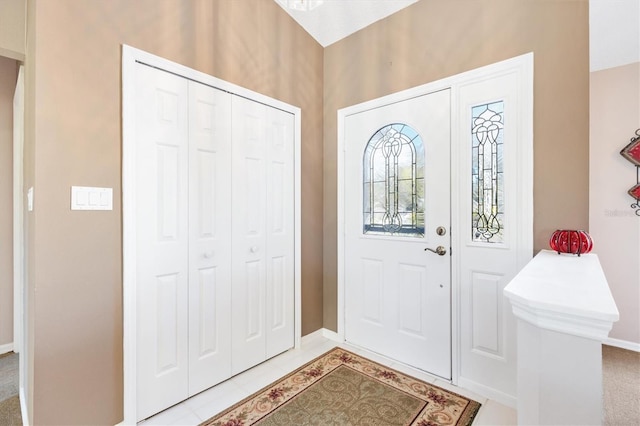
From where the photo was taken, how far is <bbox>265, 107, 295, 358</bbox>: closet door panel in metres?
2.38

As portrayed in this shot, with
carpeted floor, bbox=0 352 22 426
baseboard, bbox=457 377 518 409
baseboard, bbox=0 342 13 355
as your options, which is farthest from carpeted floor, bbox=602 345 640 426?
baseboard, bbox=0 342 13 355

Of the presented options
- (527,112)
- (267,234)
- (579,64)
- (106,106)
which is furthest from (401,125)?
(106,106)

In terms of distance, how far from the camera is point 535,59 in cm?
176

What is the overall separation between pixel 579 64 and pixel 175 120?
2.38m

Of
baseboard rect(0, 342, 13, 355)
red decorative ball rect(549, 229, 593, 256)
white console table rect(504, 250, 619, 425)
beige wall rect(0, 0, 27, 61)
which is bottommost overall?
baseboard rect(0, 342, 13, 355)

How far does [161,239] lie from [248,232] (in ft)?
2.05

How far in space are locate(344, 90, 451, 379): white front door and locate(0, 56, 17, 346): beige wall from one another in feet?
9.72

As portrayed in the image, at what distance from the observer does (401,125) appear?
2.34 m

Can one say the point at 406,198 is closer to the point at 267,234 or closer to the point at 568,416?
the point at 267,234

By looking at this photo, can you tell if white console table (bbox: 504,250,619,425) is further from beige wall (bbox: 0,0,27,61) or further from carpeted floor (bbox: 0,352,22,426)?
beige wall (bbox: 0,0,27,61)

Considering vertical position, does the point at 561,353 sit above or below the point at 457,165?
below

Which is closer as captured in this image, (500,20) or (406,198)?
(500,20)

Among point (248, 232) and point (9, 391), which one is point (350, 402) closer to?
point (248, 232)

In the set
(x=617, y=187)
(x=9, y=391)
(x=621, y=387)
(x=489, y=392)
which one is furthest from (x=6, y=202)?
(x=617, y=187)
